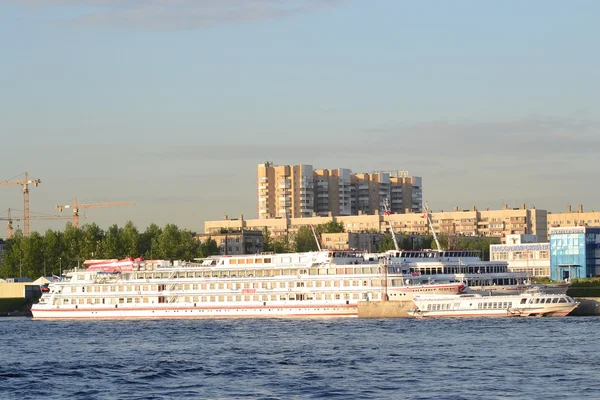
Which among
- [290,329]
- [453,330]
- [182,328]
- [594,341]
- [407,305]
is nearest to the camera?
[594,341]

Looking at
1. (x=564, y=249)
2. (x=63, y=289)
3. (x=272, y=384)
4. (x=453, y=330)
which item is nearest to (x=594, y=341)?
(x=453, y=330)

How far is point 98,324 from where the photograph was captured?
11100 cm

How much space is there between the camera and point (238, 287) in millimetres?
115438

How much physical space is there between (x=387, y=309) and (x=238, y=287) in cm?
1664

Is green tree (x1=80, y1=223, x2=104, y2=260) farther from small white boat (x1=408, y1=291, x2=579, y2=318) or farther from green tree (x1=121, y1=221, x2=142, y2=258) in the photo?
small white boat (x1=408, y1=291, x2=579, y2=318)

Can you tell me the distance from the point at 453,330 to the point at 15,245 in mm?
109850

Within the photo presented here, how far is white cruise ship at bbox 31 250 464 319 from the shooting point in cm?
10975

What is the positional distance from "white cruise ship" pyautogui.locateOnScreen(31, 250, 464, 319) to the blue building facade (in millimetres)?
40729

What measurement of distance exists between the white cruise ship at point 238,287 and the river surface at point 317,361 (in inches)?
465

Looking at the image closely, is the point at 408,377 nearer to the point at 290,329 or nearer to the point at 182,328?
the point at 290,329

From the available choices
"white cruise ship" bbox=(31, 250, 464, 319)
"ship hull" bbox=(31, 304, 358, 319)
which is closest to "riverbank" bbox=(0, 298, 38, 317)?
"ship hull" bbox=(31, 304, 358, 319)

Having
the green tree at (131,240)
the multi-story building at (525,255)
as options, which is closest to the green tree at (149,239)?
the green tree at (131,240)

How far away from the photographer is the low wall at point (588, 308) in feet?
351

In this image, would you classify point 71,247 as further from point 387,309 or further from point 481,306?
point 481,306
